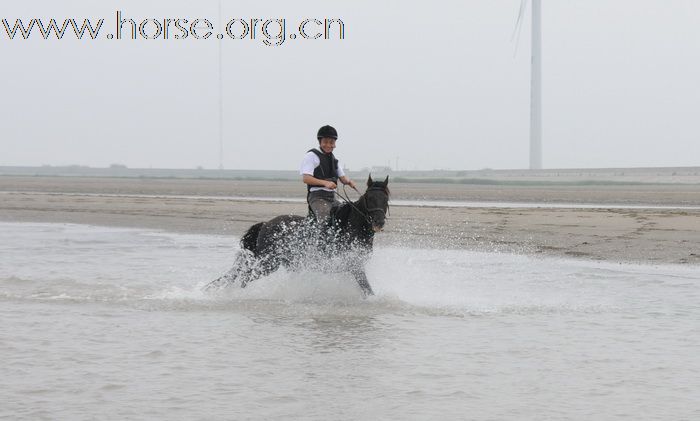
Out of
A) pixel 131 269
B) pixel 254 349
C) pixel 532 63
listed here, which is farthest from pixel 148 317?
pixel 532 63

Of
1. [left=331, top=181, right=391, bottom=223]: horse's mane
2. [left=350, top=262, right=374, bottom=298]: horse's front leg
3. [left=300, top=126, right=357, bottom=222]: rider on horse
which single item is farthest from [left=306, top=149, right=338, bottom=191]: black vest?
[left=350, top=262, right=374, bottom=298]: horse's front leg

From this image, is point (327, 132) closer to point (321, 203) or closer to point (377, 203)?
point (321, 203)

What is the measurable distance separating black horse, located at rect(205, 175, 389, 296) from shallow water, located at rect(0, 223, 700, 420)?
0.87 feet

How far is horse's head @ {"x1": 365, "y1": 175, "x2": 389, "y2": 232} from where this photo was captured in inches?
427

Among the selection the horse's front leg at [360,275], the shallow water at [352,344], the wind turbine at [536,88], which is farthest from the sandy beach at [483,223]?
the wind turbine at [536,88]

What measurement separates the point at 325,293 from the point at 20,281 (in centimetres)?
455

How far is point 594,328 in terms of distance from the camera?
991 cm

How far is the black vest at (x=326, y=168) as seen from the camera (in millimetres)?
11672

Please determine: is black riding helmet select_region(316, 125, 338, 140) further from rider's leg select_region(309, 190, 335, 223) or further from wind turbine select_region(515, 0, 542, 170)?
wind turbine select_region(515, 0, 542, 170)

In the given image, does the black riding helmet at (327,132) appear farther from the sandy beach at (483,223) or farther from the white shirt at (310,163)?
the sandy beach at (483,223)

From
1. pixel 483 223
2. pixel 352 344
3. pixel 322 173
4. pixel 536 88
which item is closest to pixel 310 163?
pixel 322 173

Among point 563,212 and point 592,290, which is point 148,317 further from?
point 563,212

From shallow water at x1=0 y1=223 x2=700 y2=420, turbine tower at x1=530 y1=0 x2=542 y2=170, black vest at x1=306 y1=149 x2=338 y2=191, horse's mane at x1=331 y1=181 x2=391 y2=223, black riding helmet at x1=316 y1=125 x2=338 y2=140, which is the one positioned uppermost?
turbine tower at x1=530 y1=0 x2=542 y2=170

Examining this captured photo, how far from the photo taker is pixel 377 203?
10914 mm
